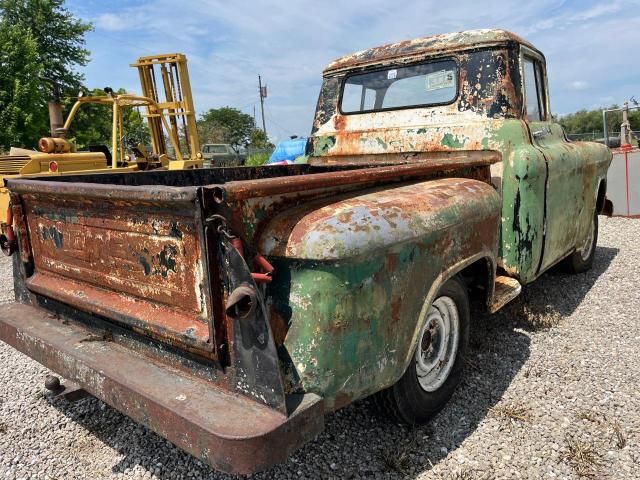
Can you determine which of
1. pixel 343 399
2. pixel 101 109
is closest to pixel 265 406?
pixel 343 399

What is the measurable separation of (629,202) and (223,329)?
8098 mm

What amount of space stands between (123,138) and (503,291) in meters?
8.53

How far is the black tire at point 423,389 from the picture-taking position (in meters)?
2.31

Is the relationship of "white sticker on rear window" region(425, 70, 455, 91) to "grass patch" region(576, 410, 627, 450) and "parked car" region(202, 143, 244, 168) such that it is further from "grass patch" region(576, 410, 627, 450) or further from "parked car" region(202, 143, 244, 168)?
"parked car" region(202, 143, 244, 168)

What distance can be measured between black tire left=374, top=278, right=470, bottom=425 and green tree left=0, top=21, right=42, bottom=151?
67.9ft

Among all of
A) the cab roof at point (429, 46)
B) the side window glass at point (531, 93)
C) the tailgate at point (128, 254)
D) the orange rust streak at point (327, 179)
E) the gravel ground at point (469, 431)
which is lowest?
the gravel ground at point (469, 431)

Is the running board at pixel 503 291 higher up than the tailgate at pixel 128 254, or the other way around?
the tailgate at pixel 128 254

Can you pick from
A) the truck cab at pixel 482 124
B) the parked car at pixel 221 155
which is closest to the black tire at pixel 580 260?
the truck cab at pixel 482 124

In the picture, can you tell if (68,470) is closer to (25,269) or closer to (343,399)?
(25,269)

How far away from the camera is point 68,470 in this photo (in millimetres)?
2346

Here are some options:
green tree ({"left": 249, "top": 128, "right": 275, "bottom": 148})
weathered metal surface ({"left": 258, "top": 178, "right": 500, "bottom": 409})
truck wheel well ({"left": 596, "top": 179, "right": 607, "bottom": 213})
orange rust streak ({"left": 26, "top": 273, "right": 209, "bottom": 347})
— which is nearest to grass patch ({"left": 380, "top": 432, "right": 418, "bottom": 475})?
weathered metal surface ({"left": 258, "top": 178, "right": 500, "bottom": 409})

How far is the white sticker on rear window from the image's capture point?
3.70 m

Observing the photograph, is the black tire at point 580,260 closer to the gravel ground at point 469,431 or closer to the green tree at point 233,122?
the gravel ground at point 469,431

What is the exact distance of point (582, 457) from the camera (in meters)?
2.25
